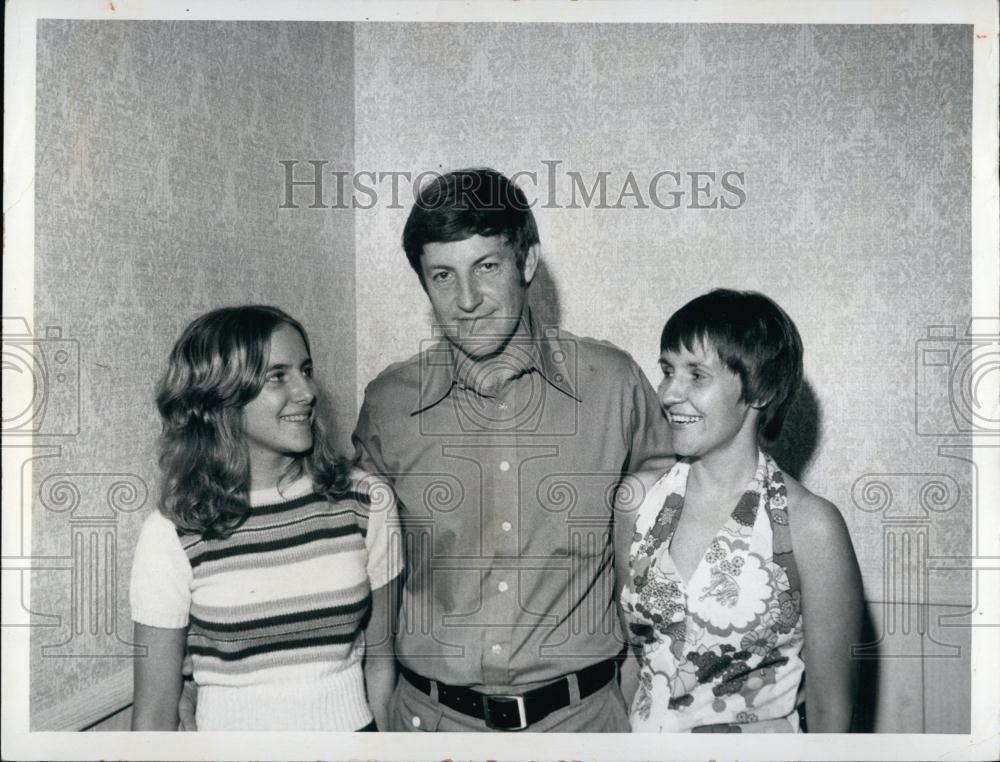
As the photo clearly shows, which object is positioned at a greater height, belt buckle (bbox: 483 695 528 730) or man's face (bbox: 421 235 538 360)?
man's face (bbox: 421 235 538 360)

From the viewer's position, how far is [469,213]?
115cm

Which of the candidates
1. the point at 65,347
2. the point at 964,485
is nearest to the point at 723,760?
the point at 964,485

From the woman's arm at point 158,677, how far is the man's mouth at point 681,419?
2.26ft

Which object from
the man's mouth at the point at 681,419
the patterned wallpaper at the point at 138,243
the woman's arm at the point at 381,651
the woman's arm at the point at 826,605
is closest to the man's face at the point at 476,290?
the patterned wallpaper at the point at 138,243

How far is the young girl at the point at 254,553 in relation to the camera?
1.10 m

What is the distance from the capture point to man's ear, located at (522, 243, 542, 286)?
117 cm

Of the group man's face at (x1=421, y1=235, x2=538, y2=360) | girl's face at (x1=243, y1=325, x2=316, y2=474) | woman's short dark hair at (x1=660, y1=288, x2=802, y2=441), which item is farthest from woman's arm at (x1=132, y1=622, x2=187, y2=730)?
woman's short dark hair at (x1=660, y1=288, x2=802, y2=441)

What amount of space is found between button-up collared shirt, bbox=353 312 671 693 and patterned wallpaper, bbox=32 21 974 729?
6 cm

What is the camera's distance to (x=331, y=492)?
3.71ft

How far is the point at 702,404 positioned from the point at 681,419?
3 cm

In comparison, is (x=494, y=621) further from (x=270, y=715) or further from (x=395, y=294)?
(x=395, y=294)

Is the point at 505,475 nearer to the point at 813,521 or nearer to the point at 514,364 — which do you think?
the point at 514,364

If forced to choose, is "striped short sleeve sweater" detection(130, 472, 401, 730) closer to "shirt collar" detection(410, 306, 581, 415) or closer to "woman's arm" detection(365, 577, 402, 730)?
"woman's arm" detection(365, 577, 402, 730)

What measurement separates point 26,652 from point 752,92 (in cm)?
124
